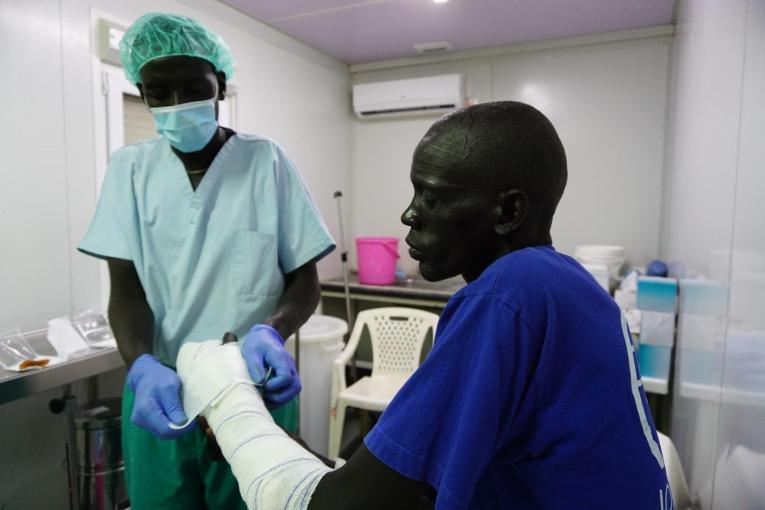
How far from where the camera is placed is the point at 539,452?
0.50 metres

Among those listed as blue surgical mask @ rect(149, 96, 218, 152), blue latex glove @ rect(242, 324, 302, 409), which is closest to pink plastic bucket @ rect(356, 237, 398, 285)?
blue surgical mask @ rect(149, 96, 218, 152)

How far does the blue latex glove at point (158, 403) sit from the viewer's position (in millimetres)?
891

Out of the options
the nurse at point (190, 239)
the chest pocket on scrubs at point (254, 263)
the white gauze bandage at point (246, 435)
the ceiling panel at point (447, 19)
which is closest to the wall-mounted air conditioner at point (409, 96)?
the ceiling panel at point (447, 19)

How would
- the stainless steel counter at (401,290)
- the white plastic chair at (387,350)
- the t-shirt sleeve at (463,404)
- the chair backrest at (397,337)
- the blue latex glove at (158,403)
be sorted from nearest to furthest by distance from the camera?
the t-shirt sleeve at (463,404) < the blue latex glove at (158,403) < the white plastic chair at (387,350) < the chair backrest at (397,337) < the stainless steel counter at (401,290)

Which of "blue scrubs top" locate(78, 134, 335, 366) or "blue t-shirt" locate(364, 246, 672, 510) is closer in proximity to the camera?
"blue t-shirt" locate(364, 246, 672, 510)

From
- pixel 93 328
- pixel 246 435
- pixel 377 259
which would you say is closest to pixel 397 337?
pixel 377 259

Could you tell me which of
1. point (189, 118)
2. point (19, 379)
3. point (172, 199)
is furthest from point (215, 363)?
point (19, 379)

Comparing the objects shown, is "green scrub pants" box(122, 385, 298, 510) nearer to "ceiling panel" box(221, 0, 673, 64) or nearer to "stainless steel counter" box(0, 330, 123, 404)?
"stainless steel counter" box(0, 330, 123, 404)

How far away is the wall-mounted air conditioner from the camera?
3227 millimetres

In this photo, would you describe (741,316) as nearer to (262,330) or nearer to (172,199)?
(262,330)

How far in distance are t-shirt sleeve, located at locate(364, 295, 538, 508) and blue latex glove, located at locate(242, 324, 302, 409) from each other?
19.9 inches

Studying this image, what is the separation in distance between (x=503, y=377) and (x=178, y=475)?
2.84 feet

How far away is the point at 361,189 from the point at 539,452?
3.38 m

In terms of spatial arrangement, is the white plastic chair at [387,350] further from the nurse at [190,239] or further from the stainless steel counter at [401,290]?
the nurse at [190,239]
